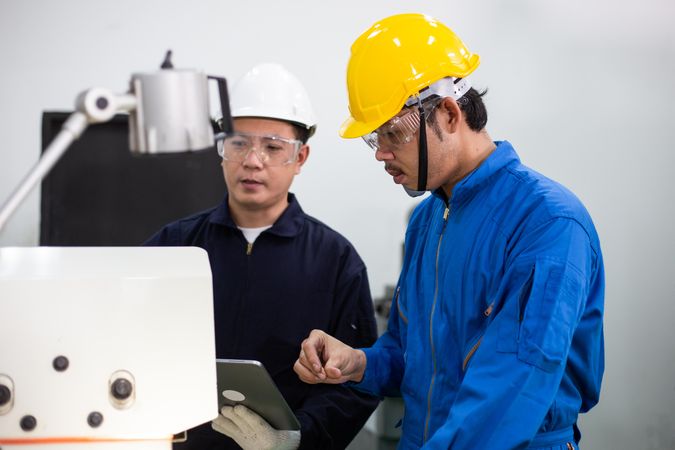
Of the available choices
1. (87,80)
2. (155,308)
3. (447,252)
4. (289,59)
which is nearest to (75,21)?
(87,80)

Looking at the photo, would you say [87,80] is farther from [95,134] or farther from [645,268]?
[645,268]

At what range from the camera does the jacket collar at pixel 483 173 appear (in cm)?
163

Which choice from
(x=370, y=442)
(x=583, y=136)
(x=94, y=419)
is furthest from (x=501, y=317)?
(x=583, y=136)

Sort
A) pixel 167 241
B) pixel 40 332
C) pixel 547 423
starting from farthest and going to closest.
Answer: pixel 167 241 → pixel 547 423 → pixel 40 332

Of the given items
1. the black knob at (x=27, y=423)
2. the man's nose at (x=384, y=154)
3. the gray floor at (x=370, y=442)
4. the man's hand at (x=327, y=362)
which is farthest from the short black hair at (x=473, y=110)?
the gray floor at (x=370, y=442)

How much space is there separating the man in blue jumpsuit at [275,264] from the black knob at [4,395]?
1.03 m

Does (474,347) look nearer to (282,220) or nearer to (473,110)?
(473,110)

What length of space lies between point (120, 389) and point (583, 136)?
2.73m

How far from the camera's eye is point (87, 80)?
309cm

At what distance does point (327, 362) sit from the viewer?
177 cm

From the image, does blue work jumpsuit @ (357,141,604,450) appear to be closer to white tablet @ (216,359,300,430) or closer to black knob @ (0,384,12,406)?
white tablet @ (216,359,300,430)

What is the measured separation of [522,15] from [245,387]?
234cm

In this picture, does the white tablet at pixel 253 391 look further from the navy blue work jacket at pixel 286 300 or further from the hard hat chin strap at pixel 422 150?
the hard hat chin strap at pixel 422 150

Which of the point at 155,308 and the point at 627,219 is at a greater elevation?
the point at 155,308
